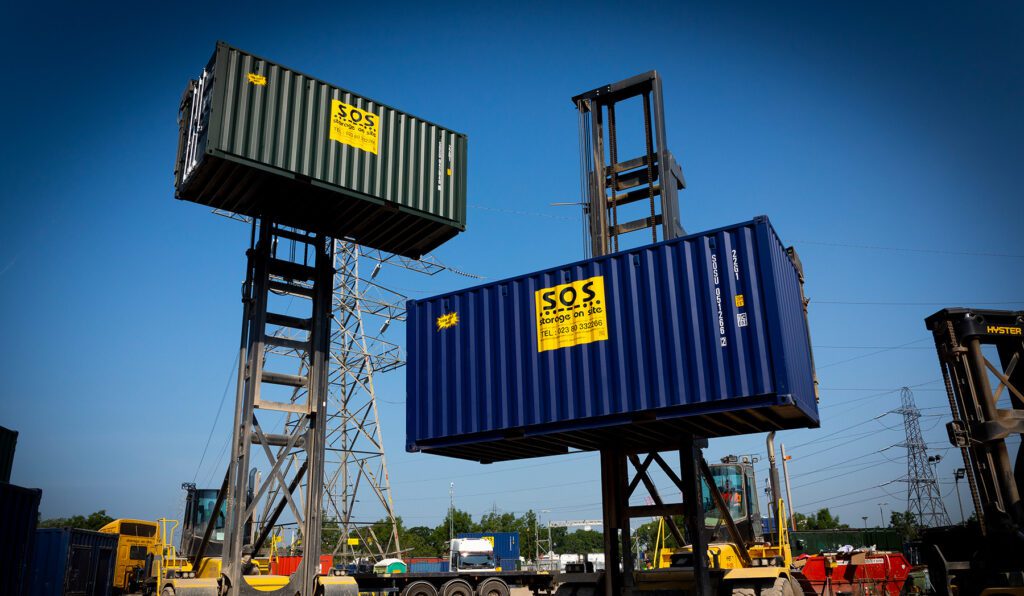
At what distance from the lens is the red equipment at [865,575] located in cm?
1930

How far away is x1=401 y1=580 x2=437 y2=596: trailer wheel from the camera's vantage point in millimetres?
20453

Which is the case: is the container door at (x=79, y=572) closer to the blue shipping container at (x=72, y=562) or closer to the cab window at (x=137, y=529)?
the blue shipping container at (x=72, y=562)

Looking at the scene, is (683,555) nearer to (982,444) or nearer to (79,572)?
(982,444)

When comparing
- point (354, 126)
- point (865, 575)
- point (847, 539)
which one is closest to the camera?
point (354, 126)

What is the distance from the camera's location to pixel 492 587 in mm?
20641

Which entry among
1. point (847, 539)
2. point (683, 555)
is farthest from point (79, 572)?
point (847, 539)

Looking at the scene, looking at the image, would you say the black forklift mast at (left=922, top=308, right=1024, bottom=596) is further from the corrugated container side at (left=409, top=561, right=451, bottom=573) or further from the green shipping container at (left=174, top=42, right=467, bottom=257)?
the corrugated container side at (left=409, top=561, right=451, bottom=573)

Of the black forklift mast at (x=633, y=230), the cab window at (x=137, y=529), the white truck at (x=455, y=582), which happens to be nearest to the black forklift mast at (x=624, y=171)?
the black forklift mast at (x=633, y=230)

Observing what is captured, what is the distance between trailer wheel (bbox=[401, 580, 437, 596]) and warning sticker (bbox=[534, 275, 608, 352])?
1060 centimetres

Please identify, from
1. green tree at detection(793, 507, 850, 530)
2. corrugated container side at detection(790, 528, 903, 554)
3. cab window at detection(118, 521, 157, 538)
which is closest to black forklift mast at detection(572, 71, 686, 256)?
cab window at detection(118, 521, 157, 538)

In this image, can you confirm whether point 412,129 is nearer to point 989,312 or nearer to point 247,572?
point 247,572

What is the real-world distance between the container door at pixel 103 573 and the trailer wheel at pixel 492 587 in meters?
Answer: 11.2

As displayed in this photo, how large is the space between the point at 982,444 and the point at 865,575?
9.06 m

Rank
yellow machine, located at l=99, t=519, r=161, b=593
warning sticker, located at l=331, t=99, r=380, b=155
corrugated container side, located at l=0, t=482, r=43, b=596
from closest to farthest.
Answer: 1. corrugated container side, located at l=0, t=482, r=43, b=596
2. warning sticker, located at l=331, t=99, r=380, b=155
3. yellow machine, located at l=99, t=519, r=161, b=593
